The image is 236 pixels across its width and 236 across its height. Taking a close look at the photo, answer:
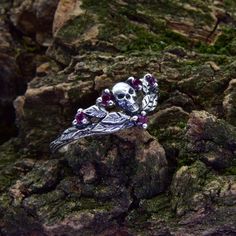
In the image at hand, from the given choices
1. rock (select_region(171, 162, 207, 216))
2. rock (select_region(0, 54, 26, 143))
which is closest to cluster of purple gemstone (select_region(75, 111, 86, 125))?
rock (select_region(171, 162, 207, 216))

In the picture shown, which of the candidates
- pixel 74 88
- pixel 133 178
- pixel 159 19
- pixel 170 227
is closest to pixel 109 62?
pixel 74 88

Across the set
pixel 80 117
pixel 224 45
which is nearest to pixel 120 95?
pixel 80 117

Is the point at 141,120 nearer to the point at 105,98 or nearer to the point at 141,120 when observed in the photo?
the point at 141,120

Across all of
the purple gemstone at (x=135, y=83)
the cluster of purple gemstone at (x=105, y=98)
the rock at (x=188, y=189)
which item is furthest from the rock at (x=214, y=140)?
the cluster of purple gemstone at (x=105, y=98)

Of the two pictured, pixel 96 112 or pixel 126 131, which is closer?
pixel 96 112

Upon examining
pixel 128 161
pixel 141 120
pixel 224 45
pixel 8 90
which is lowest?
pixel 8 90

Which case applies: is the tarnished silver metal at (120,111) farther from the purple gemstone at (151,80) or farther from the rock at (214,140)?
the rock at (214,140)
